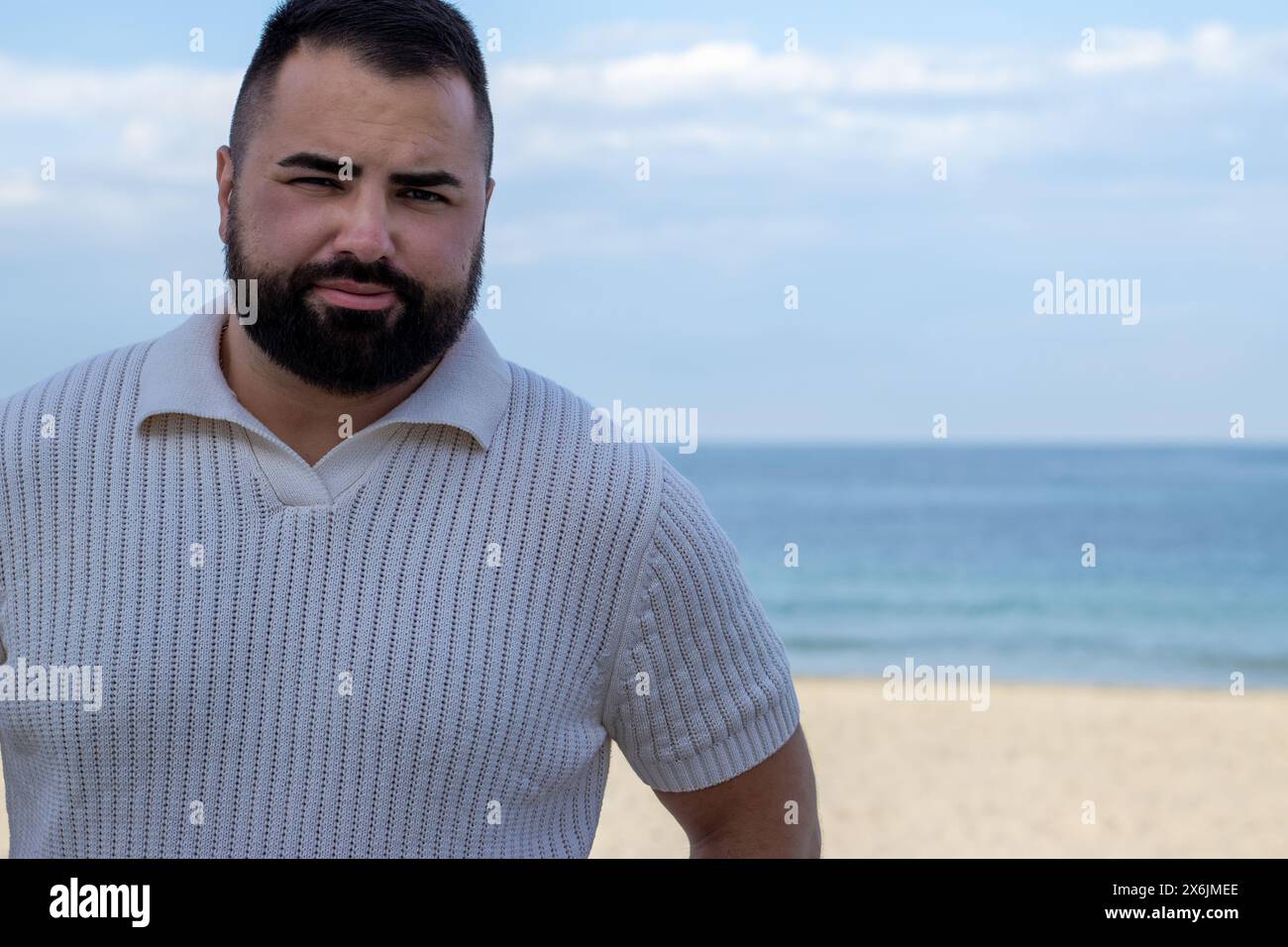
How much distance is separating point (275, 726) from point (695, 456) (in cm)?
4785

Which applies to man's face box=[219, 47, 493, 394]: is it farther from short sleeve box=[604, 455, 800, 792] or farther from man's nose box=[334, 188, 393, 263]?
short sleeve box=[604, 455, 800, 792]

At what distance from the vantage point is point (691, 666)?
2168 mm

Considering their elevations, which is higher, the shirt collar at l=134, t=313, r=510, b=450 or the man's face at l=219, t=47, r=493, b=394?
the man's face at l=219, t=47, r=493, b=394

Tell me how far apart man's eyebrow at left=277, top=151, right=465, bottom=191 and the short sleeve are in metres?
0.53

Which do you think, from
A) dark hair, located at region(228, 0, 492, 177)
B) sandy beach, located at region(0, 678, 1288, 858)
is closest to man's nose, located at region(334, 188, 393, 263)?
dark hair, located at region(228, 0, 492, 177)

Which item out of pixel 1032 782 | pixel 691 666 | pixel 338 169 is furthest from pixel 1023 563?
pixel 338 169

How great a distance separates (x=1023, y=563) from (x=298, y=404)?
26255 mm

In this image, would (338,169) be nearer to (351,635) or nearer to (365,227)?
(365,227)

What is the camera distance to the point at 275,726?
1990mm

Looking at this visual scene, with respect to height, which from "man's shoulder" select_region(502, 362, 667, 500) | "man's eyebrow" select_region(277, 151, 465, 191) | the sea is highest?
"man's eyebrow" select_region(277, 151, 465, 191)

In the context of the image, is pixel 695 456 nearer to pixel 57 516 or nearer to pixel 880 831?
pixel 880 831

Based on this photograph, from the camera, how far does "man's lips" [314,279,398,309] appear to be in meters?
2.00

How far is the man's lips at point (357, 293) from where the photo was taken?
200 cm
